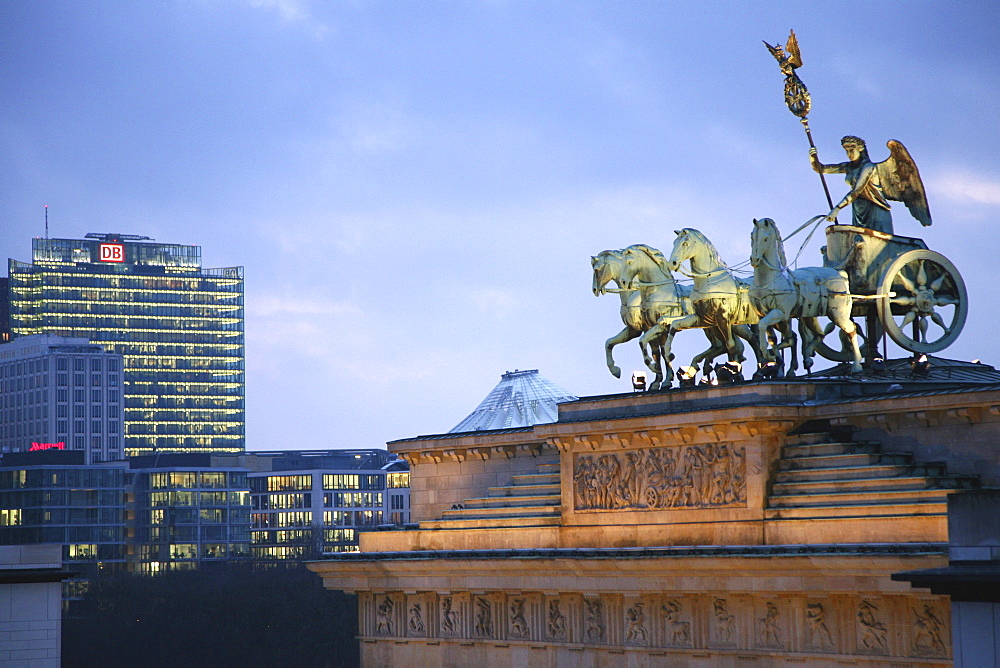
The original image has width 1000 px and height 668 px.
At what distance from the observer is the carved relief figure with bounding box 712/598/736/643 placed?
37750 millimetres

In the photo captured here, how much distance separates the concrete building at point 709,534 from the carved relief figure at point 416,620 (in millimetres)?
51

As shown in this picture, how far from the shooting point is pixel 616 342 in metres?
43.2

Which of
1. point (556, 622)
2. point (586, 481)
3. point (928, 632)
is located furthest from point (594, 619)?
point (928, 632)

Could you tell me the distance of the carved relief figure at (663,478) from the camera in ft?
126

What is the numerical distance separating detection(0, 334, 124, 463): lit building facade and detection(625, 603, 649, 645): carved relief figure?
156 metres

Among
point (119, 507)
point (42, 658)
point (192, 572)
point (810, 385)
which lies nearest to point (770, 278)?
point (810, 385)

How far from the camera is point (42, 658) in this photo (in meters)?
36.6

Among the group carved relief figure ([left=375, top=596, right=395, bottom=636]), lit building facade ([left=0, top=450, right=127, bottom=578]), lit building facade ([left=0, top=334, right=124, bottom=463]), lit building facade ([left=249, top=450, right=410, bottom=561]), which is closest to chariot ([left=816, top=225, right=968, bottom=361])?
carved relief figure ([left=375, top=596, right=395, bottom=636])

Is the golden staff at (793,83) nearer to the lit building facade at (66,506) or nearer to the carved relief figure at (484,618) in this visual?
the carved relief figure at (484,618)

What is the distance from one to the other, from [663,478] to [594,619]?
3785 millimetres

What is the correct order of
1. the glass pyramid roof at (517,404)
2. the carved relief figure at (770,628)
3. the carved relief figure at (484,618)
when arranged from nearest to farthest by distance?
the carved relief figure at (770,628)
the carved relief figure at (484,618)
the glass pyramid roof at (517,404)

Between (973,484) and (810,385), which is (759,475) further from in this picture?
(973,484)

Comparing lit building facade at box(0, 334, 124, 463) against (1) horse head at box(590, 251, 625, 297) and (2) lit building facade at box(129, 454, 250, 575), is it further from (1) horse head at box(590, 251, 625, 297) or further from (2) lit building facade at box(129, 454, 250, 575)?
(1) horse head at box(590, 251, 625, 297)

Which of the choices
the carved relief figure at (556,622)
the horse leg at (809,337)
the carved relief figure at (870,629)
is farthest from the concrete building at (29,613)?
the horse leg at (809,337)
